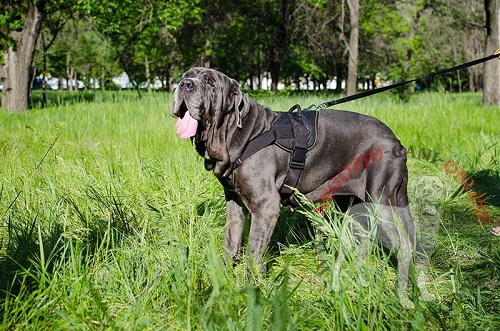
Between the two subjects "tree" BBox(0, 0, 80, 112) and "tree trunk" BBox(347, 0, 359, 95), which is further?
"tree trunk" BBox(347, 0, 359, 95)

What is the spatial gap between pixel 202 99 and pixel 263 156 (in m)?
0.54

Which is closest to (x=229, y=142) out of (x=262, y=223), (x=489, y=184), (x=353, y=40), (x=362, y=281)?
(x=262, y=223)

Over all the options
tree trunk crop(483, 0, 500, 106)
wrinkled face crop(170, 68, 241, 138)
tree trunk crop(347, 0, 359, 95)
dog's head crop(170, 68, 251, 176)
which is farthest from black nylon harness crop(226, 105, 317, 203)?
tree trunk crop(347, 0, 359, 95)

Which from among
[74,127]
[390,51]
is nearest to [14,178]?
[74,127]

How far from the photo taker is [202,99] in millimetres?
3057

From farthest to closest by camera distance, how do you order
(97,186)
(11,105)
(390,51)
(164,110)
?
(390,51)
(11,105)
(164,110)
(97,186)

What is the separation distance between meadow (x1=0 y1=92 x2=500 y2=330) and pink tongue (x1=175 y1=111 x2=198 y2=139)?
513 millimetres

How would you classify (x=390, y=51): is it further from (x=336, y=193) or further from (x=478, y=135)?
(x=336, y=193)

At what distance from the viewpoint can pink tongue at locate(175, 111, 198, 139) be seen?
9.95 feet

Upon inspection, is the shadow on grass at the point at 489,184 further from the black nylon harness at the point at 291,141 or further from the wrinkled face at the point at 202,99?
the wrinkled face at the point at 202,99

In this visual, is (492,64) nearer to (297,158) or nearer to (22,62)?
(297,158)

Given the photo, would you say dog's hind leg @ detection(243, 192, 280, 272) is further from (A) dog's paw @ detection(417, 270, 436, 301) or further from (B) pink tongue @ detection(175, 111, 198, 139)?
(A) dog's paw @ detection(417, 270, 436, 301)

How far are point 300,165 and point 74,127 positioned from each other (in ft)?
16.7

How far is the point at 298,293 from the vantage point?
254cm
